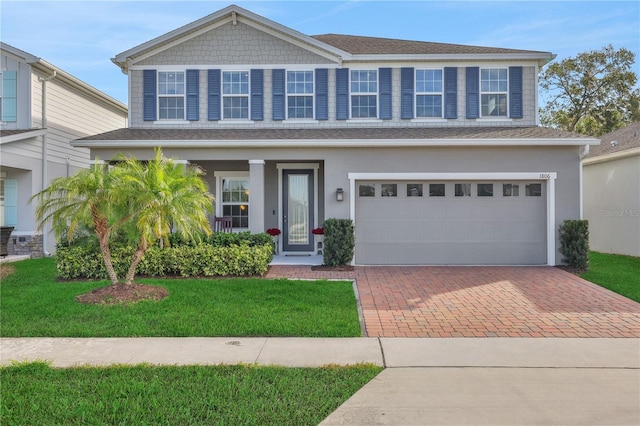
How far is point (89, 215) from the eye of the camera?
7707 millimetres

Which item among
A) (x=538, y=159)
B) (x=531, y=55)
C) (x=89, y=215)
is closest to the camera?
(x=89, y=215)

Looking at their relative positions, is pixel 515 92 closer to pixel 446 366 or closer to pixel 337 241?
pixel 337 241

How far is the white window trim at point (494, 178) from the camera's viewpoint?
1126 cm

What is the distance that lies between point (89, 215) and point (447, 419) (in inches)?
263

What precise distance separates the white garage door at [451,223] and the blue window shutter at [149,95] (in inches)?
261

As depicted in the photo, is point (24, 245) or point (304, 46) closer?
point (304, 46)

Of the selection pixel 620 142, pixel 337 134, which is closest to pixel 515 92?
pixel 620 142

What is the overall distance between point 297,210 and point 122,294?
21.6ft

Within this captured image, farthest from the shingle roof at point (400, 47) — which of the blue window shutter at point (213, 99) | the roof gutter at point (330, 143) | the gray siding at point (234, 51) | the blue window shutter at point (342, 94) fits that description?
the blue window shutter at point (213, 99)

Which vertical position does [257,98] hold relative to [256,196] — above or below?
above

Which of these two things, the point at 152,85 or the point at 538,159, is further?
the point at 152,85

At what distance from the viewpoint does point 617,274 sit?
1030cm

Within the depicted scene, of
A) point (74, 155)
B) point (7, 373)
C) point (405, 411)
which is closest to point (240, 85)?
point (74, 155)

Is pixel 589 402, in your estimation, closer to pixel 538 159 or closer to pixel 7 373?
pixel 7 373
